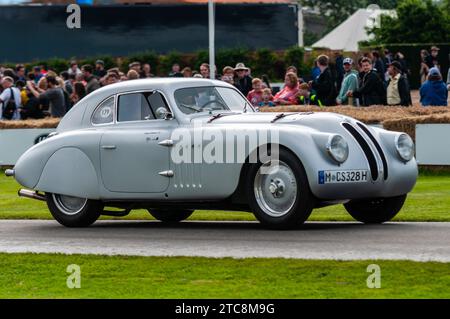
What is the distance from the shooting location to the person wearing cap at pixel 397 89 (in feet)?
78.2

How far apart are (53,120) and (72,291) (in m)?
15.2

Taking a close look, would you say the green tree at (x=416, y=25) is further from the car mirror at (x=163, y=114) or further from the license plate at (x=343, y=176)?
the license plate at (x=343, y=176)

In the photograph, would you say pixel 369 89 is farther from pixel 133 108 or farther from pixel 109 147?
pixel 109 147

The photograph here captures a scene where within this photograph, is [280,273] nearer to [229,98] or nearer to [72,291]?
[72,291]

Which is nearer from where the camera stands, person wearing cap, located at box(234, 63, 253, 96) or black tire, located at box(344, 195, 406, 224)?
black tire, located at box(344, 195, 406, 224)

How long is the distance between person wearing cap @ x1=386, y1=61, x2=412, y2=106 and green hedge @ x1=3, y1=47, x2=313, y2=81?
19.8 m

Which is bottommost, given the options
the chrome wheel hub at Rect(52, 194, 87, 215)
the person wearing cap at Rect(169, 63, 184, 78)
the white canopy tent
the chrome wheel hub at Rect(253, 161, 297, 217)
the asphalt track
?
the asphalt track

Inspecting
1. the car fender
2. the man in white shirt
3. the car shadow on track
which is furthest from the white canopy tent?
the car fender

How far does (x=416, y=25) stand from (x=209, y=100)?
1496 inches

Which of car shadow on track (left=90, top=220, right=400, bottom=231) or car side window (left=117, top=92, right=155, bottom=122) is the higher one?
car side window (left=117, top=92, right=155, bottom=122)

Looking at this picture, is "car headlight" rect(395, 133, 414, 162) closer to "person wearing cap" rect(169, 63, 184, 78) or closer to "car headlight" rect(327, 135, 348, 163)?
"car headlight" rect(327, 135, 348, 163)

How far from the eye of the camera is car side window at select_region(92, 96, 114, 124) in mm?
14633

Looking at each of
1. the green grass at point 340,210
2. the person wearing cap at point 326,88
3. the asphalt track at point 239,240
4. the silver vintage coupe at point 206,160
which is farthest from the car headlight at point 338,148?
the person wearing cap at point 326,88
